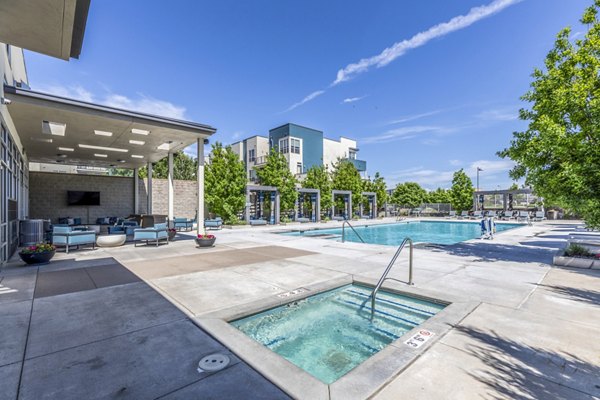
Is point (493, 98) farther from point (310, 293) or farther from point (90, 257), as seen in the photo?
point (90, 257)

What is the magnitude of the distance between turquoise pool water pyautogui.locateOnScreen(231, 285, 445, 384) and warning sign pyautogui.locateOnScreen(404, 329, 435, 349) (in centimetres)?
54

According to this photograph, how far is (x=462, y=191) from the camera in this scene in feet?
95.4

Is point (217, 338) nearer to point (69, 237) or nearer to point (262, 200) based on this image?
point (69, 237)

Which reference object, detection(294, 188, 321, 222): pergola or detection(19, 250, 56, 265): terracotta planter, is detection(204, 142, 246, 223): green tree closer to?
detection(294, 188, 321, 222): pergola

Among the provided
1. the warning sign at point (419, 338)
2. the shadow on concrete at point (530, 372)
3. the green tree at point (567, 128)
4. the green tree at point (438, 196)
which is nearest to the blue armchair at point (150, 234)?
the warning sign at point (419, 338)

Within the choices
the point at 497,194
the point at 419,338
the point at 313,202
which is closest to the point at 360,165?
the point at 497,194

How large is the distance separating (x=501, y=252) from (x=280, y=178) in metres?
14.3

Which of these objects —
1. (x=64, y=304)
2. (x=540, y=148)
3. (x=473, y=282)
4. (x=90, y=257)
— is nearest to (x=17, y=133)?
(x=90, y=257)

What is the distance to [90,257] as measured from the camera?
7.55 metres

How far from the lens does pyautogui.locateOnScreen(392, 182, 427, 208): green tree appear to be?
34062 millimetres

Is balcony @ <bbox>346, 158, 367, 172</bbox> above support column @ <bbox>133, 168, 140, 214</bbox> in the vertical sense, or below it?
above

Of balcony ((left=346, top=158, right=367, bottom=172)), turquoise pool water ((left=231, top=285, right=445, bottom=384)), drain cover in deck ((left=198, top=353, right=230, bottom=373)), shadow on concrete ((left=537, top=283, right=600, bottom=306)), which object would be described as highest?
balcony ((left=346, top=158, right=367, bottom=172))

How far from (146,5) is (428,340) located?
37.5 ft

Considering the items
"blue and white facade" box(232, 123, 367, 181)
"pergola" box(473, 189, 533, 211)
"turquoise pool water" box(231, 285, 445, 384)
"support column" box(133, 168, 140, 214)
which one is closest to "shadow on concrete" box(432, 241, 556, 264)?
"turquoise pool water" box(231, 285, 445, 384)
